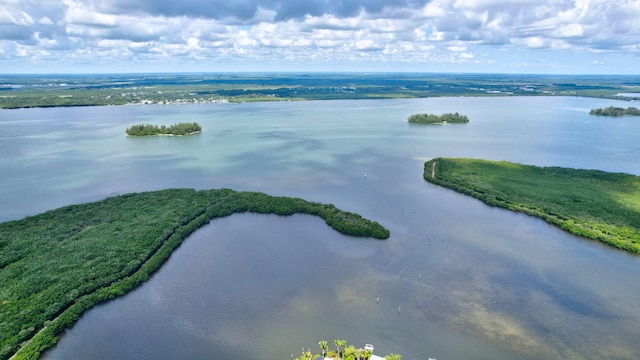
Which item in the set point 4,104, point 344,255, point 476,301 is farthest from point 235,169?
point 4,104

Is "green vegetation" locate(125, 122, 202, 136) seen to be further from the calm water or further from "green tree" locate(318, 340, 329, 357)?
"green tree" locate(318, 340, 329, 357)

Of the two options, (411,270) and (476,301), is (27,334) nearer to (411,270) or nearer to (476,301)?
(411,270)

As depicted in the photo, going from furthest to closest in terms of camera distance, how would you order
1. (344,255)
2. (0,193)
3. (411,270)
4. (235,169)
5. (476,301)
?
(235,169), (0,193), (344,255), (411,270), (476,301)

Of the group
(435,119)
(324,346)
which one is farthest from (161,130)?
(324,346)

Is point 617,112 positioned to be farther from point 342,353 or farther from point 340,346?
point 342,353

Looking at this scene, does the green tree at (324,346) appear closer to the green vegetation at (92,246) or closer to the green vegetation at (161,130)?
the green vegetation at (92,246)
